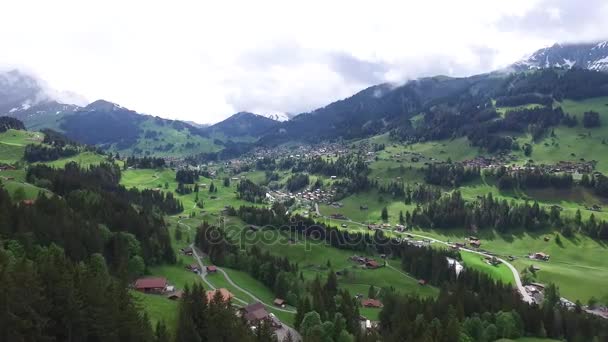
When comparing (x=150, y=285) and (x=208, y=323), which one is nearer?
(x=208, y=323)

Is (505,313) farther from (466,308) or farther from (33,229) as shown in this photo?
(33,229)

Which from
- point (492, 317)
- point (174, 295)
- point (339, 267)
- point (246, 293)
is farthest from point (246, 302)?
point (339, 267)

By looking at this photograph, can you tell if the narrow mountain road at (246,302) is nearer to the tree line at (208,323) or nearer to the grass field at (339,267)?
the tree line at (208,323)

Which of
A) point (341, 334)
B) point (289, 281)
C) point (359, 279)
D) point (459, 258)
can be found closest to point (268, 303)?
point (289, 281)

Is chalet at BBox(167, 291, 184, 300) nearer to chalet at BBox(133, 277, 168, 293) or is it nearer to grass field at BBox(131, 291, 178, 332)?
chalet at BBox(133, 277, 168, 293)

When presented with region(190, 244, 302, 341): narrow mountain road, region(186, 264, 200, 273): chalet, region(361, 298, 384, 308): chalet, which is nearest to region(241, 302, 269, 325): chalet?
region(190, 244, 302, 341): narrow mountain road

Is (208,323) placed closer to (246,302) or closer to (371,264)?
(246,302)

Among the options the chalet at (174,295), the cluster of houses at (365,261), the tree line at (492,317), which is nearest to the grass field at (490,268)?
the cluster of houses at (365,261)
